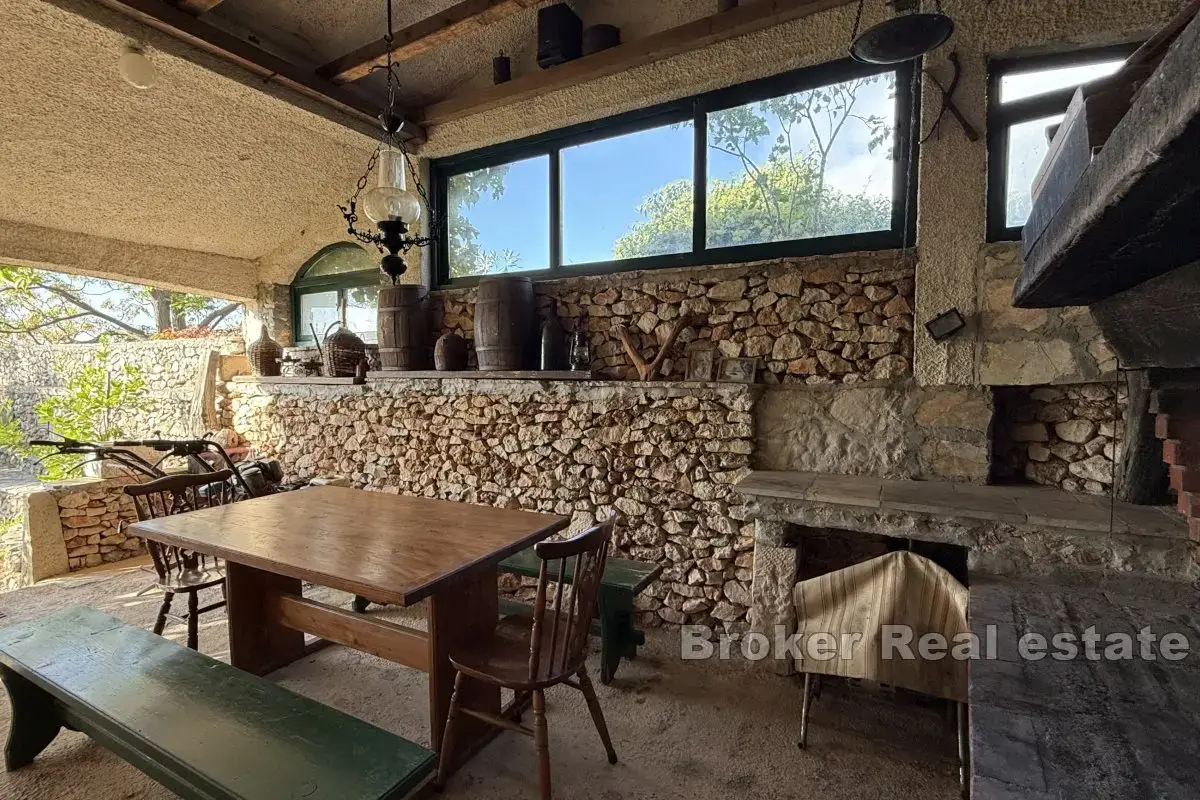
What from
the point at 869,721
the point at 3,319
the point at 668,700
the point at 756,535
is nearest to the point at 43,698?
the point at 668,700

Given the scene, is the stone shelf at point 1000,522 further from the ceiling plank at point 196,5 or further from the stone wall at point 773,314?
the ceiling plank at point 196,5

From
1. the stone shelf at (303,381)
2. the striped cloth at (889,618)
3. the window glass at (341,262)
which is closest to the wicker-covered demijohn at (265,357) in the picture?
the stone shelf at (303,381)

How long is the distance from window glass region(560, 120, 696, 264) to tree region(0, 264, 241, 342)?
567cm

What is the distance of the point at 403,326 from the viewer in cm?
380

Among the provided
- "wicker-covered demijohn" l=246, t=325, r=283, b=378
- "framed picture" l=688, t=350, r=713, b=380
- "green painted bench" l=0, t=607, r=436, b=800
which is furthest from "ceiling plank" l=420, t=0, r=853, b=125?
"green painted bench" l=0, t=607, r=436, b=800

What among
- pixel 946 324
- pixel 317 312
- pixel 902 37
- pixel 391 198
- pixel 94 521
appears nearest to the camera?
pixel 902 37

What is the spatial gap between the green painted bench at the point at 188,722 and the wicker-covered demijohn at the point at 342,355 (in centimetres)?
238

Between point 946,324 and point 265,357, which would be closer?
point 946,324

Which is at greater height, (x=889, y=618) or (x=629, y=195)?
(x=629, y=195)

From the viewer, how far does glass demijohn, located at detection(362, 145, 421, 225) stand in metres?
2.09

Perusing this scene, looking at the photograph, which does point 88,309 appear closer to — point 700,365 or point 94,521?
point 94,521

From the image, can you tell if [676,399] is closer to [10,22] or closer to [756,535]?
[756,535]

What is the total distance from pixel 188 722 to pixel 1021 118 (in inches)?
146

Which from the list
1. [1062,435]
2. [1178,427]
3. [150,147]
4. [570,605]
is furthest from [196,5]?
[1062,435]
